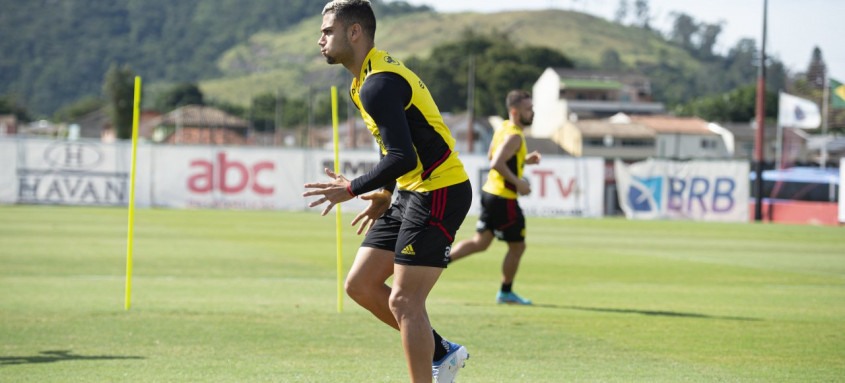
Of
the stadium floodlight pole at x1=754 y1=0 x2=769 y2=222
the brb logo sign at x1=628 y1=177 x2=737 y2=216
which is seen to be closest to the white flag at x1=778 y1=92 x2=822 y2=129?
the stadium floodlight pole at x1=754 y1=0 x2=769 y2=222

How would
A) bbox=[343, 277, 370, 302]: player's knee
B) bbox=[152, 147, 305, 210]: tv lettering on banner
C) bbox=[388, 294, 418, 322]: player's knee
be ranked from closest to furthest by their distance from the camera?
bbox=[388, 294, 418, 322]: player's knee → bbox=[343, 277, 370, 302]: player's knee → bbox=[152, 147, 305, 210]: tv lettering on banner

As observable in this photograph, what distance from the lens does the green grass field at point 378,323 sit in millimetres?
8367

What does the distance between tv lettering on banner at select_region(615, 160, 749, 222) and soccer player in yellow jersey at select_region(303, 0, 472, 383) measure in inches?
1292

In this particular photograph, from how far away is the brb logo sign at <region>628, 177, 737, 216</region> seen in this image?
3900cm

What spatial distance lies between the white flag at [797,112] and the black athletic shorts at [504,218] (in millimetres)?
38447

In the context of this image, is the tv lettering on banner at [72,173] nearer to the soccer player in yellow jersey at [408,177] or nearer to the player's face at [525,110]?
the player's face at [525,110]

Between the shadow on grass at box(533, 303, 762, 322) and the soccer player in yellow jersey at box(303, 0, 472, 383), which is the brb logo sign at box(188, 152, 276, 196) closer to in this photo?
the shadow on grass at box(533, 303, 762, 322)

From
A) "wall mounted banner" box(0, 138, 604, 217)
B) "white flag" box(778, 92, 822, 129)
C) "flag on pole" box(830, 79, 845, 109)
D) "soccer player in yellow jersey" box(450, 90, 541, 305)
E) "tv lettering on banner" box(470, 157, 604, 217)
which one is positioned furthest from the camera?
"white flag" box(778, 92, 822, 129)

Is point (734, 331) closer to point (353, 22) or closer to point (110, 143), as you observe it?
point (353, 22)

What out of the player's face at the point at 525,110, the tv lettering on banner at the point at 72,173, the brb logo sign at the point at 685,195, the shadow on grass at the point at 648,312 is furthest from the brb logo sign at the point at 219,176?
the player's face at the point at 525,110

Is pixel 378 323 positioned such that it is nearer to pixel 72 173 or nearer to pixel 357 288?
pixel 357 288

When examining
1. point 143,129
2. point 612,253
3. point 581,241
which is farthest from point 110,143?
point 143,129

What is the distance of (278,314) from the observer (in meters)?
11.3

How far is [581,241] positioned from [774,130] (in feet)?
398
